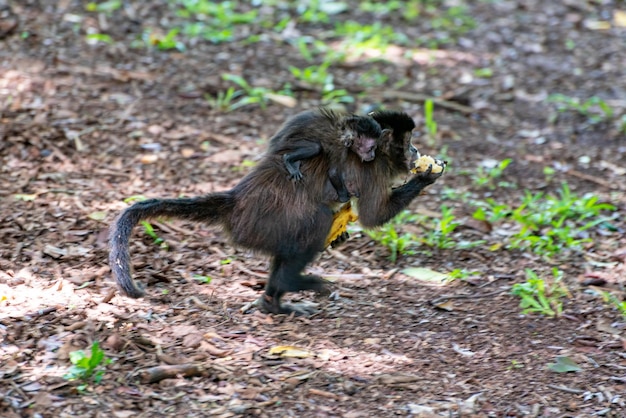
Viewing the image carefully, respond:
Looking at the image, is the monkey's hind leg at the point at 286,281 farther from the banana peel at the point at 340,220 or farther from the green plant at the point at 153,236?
the green plant at the point at 153,236

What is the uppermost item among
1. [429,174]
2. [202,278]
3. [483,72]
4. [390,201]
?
[429,174]

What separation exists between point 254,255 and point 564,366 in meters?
2.08

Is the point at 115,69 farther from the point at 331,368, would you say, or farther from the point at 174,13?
the point at 331,368

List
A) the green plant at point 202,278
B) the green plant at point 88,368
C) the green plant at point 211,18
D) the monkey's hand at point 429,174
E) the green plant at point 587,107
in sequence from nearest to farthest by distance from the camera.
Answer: the green plant at point 88,368 → the green plant at point 202,278 → the monkey's hand at point 429,174 → the green plant at point 587,107 → the green plant at point 211,18

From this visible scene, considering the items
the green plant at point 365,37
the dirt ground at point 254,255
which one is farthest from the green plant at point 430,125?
the green plant at point 365,37

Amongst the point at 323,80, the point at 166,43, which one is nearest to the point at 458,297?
the point at 323,80

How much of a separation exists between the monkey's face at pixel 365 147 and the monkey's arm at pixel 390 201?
0.24 m

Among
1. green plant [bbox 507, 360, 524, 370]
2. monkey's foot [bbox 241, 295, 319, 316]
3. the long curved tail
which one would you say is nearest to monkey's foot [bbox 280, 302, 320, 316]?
monkey's foot [bbox 241, 295, 319, 316]

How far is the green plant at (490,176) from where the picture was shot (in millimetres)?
7884

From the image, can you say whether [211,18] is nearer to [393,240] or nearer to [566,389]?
[393,240]

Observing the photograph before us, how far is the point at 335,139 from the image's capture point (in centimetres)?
575

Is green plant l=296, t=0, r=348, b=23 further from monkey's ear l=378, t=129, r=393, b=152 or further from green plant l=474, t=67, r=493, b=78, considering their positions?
monkey's ear l=378, t=129, r=393, b=152

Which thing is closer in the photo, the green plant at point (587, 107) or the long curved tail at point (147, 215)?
the long curved tail at point (147, 215)

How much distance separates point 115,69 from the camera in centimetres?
916
